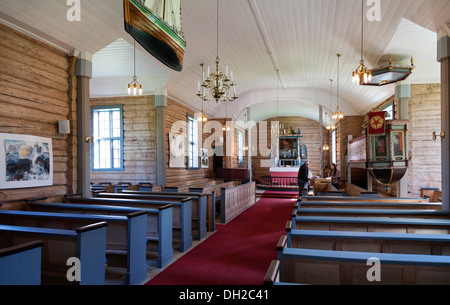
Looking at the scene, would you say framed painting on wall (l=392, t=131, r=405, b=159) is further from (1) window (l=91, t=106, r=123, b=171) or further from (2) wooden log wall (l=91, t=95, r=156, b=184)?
(1) window (l=91, t=106, r=123, b=171)

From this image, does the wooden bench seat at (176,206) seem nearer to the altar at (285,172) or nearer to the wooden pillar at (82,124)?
the wooden pillar at (82,124)

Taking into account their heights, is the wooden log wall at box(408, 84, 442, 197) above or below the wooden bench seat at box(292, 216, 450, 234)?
above

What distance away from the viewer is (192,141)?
1123cm

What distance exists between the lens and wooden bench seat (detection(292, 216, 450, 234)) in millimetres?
3078

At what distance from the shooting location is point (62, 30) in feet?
16.4

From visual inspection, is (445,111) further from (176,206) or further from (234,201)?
(234,201)

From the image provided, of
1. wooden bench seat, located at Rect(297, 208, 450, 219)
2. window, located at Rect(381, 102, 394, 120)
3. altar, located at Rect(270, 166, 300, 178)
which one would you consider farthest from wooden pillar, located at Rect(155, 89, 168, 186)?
altar, located at Rect(270, 166, 300, 178)

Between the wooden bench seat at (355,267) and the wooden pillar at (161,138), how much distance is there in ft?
22.6

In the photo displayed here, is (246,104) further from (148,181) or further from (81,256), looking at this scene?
(81,256)

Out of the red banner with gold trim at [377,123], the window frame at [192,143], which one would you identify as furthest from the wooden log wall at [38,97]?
the red banner with gold trim at [377,123]

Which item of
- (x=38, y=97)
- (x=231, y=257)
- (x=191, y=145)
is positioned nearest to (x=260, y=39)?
(x=191, y=145)

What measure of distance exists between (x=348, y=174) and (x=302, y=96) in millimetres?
4002

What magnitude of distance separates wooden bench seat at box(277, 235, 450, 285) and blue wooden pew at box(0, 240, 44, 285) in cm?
183

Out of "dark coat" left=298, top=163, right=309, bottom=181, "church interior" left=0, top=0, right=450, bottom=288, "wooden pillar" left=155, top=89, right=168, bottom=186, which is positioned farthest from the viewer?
"dark coat" left=298, top=163, right=309, bottom=181
